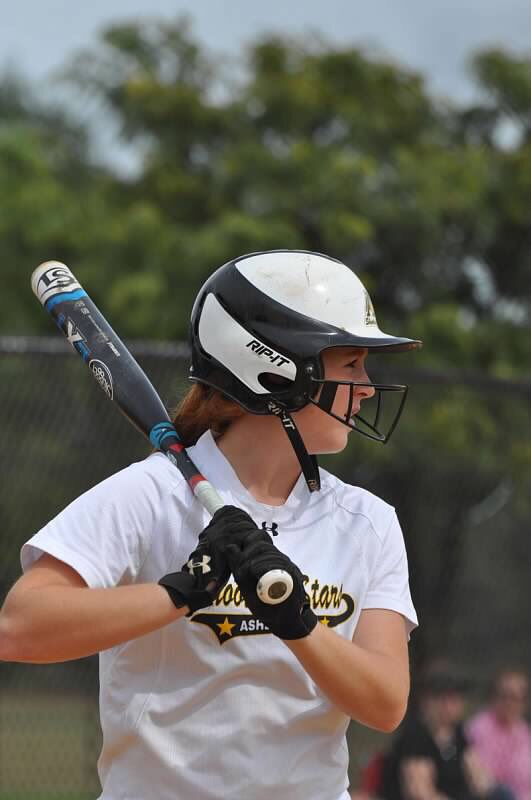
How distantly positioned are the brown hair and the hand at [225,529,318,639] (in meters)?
0.51

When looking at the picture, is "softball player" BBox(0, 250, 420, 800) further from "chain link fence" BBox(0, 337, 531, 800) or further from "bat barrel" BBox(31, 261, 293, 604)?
"chain link fence" BBox(0, 337, 531, 800)

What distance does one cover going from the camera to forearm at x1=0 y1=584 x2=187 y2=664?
2.29m

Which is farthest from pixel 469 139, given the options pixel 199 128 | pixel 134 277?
pixel 134 277

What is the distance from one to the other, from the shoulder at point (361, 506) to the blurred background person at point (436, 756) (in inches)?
182

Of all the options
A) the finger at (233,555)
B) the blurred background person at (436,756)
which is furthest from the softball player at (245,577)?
the blurred background person at (436,756)

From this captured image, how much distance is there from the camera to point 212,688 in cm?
251

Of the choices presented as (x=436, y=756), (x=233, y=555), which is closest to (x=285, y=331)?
(x=233, y=555)

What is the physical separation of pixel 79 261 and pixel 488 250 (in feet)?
16.1

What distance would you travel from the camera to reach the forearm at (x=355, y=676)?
7.87 feet

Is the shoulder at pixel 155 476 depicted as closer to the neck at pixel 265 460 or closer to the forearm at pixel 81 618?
the neck at pixel 265 460

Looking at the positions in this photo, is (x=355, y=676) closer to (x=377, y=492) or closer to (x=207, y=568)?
(x=207, y=568)

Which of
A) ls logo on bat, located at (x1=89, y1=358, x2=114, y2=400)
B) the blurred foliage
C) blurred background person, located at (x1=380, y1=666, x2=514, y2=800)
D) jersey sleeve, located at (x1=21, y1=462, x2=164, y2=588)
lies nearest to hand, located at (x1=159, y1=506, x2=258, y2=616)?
jersey sleeve, located at (x1=21, y1=462, x2=164, y2=588)

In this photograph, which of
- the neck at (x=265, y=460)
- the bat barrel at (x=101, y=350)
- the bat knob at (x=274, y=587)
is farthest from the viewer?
the bat barrel at (x=101, y=350)

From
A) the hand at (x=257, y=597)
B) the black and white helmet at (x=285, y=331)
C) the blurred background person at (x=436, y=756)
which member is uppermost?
the black and white helmet at (x=285, y=331)
